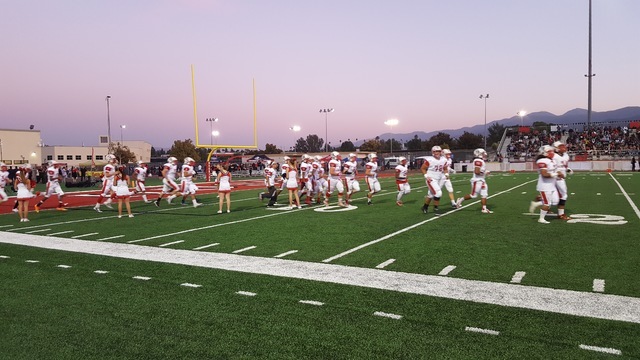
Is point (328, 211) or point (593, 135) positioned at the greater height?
point (593, 135)

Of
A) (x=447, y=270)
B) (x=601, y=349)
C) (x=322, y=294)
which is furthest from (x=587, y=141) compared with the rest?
(x=601, y=349)

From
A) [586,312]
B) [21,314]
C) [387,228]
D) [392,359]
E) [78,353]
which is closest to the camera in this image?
[392,359]

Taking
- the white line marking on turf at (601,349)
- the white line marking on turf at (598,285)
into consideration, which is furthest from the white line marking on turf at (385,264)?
the white line marking on turf at (601,349)

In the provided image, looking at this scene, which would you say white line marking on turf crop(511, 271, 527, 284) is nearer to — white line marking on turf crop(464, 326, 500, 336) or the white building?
white line marking on turf crop(464, 326, 500, 336)

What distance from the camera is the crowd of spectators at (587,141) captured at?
149 ft

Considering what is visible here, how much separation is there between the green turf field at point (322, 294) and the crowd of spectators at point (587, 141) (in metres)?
41.3

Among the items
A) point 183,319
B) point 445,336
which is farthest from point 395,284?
point 183,319

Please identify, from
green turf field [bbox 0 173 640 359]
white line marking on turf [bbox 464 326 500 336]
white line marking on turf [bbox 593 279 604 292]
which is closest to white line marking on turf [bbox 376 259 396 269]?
green turf field [bbox 0 173 640 359]

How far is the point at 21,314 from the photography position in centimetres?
494

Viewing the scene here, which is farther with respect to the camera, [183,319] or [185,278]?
[185,278]

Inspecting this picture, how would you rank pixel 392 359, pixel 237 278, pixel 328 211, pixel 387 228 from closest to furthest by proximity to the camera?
pixel 392 359, pixel 237 278, pixel 387 228, pixel 328 211

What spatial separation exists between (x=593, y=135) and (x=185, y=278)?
191ft

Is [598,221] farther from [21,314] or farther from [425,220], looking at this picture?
[21,314]

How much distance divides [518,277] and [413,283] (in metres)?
1.47
